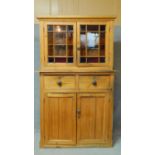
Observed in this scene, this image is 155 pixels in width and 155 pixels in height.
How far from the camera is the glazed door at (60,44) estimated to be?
9.80ft

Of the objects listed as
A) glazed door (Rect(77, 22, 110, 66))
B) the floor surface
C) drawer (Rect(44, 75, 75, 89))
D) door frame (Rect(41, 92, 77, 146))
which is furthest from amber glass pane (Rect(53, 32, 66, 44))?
the floor surface

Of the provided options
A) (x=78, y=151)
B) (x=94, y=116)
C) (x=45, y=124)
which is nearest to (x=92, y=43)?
(x=94, y=116)

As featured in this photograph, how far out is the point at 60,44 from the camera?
3031mm

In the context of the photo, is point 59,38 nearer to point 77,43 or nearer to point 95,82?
point 77,43

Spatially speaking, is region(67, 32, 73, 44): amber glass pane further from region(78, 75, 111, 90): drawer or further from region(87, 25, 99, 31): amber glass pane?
region(78, 75, 111, 90): drawer

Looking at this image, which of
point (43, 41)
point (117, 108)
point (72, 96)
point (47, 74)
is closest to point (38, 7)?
point (43, 41)

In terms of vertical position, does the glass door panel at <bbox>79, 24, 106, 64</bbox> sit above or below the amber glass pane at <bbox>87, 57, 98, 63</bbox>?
above

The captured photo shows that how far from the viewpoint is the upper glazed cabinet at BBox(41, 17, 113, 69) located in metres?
2.98

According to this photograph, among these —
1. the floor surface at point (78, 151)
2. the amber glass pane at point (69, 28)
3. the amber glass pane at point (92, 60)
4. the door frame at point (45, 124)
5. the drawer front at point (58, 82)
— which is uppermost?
the amber glass pane at point (69, 28)

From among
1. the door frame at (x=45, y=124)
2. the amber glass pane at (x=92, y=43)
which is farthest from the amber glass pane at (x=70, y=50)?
the door frame at (x=45, y=124)

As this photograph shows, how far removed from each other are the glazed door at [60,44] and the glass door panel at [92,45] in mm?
112

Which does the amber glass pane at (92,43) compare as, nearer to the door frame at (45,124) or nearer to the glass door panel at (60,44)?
the glass door panel at (60,44)

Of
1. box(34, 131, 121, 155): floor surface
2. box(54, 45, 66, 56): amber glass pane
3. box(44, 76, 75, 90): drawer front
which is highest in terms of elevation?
box(54, 45, 66, 56): amber glass pane
